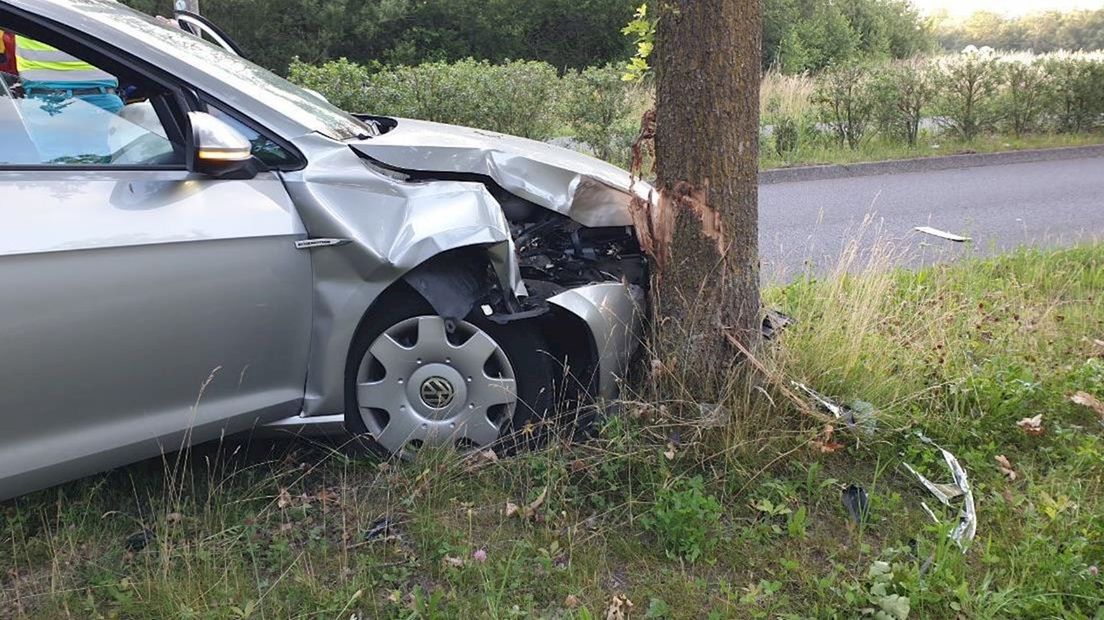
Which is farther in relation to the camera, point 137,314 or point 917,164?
point 917,164

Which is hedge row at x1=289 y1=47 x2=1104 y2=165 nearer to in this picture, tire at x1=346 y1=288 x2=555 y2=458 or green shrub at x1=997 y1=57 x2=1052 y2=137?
green shrub at x1=997 y1=57 x2=1052 y2=137

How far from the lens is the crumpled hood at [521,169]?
11.1ft

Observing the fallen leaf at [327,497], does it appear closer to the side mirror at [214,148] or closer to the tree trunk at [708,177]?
the side mirror at [214,148]

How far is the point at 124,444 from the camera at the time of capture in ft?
9.07

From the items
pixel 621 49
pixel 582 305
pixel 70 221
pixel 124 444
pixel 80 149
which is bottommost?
pixel 124 444

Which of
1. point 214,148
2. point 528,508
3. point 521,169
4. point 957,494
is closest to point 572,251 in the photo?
point 521,169

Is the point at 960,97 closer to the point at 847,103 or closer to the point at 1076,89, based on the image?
the point at 847,103

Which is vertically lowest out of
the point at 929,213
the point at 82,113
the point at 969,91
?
the point at 929,213

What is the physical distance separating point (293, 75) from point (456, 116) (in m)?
2.35

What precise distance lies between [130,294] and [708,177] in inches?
77.6

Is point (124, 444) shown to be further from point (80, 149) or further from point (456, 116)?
point (456, 116)

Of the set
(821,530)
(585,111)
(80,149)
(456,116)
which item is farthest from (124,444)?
(585,111)

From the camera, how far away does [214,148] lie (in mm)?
2732

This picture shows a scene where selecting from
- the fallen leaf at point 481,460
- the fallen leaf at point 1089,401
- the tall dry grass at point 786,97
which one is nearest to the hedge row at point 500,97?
the tall dry grass at point 786,97
